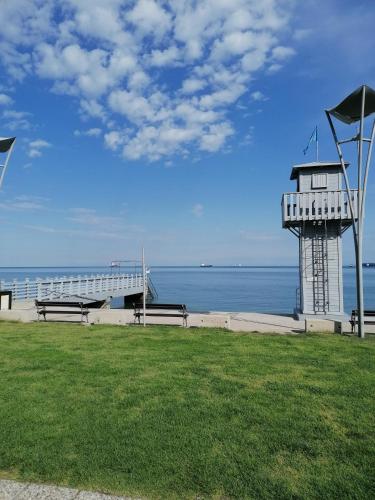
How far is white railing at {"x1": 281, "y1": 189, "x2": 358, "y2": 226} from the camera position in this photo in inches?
617

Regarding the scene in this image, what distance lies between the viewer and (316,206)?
16000 mm

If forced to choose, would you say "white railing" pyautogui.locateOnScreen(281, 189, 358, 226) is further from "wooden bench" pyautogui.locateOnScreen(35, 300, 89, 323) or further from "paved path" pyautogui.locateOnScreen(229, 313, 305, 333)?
"wooden bench" pyautogui.locateOnScreen(35, 300, 89, 323)

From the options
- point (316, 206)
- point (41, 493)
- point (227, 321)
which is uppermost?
point (316, 206)

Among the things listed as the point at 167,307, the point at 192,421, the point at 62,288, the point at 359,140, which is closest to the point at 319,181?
the point at 359,140

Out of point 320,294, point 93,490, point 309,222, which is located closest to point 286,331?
point 320,294

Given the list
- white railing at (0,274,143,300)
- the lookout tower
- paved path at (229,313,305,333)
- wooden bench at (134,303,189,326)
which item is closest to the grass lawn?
paved path at (229,313,305,333)

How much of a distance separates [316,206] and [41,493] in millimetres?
14977

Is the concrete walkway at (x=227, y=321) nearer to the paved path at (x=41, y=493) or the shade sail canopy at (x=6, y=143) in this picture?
the shade sail canopy at (x=6, y=143)

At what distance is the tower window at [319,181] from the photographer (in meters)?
16.6

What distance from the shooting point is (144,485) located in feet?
10.4

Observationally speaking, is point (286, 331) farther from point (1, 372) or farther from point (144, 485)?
point (144, 485)

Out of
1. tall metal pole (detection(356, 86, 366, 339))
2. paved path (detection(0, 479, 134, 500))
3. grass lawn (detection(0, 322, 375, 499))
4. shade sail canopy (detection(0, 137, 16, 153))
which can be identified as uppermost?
shade sail canopy (detection(0, 137, 16, 153))

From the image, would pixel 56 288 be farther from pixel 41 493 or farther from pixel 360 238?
pixel 41 493

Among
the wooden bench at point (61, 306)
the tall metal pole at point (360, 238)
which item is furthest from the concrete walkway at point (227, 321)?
the tall metal pole at point (360, 238)
